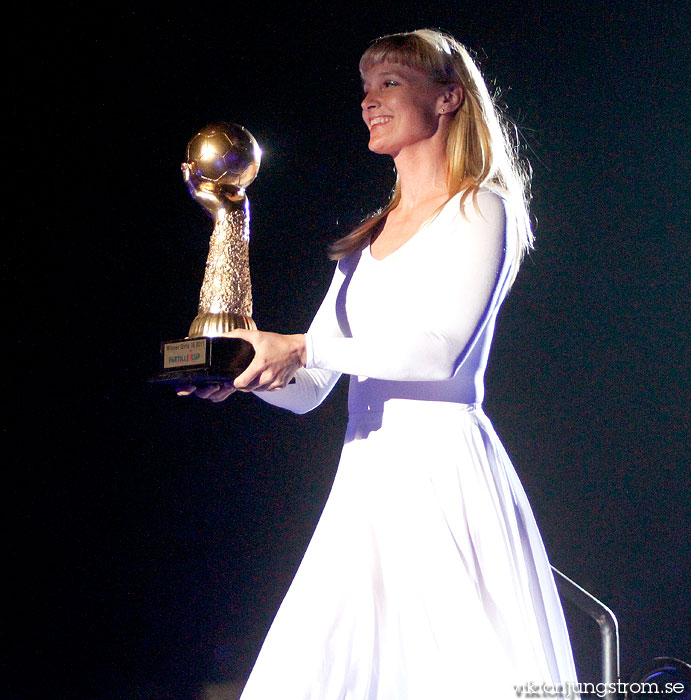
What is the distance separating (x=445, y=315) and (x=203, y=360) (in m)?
0.38

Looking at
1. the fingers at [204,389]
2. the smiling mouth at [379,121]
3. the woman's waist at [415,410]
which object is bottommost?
the woman's waist at [415,410]

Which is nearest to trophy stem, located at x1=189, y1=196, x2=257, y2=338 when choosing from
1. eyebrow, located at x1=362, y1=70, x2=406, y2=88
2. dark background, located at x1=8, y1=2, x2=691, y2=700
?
eyebrow, located at x1=362, y1=70, x2=406, y2=88

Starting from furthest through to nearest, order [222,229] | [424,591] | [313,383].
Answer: [313,383] < [222,229] < [424,591]

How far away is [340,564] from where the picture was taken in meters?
1.19

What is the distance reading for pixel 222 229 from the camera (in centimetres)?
139

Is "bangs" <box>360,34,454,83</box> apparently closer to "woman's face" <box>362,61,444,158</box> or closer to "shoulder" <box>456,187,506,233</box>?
"woman's face" <box>362,61,444,158</box>

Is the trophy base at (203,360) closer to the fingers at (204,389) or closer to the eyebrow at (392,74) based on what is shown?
the fingers at (204,389)

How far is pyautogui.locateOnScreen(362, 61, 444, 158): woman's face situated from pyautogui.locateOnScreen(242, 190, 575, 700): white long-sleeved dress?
20 centimetres

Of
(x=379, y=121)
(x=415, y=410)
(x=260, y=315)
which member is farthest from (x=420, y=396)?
(x=260, y=315)

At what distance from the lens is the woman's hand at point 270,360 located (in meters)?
1.16

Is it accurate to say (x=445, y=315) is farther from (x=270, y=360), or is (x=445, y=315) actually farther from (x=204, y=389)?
(x=204, y=389)

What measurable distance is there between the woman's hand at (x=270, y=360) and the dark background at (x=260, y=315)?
960 mm

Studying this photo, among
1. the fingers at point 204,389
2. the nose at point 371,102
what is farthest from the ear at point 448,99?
the fingers at point 204,389

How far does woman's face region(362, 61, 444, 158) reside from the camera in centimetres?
141
